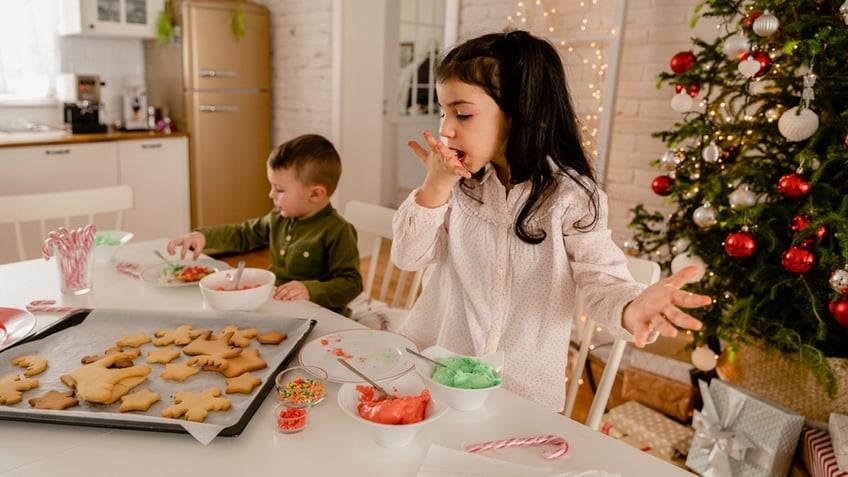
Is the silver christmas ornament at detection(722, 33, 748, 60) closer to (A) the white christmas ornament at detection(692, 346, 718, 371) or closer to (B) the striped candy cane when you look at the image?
(A) the white christmas ornament at detection(692, 346, 718, 371)

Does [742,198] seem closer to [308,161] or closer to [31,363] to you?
[308,161]

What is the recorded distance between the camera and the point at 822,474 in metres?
1.72

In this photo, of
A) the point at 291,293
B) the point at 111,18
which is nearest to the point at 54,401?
the point at 291,293

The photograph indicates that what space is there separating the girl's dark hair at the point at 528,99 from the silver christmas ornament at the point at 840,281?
0.86 meters

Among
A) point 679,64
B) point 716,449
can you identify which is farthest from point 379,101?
point 716,449

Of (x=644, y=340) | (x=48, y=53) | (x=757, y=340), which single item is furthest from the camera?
(x=48, y=53)

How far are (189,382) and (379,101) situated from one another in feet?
11.7

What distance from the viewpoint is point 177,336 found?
115cm

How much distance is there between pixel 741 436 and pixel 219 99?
3.60 meters

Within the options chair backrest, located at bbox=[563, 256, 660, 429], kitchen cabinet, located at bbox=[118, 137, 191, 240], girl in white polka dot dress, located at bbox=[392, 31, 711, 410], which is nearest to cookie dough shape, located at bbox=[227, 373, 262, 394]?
girl in white polka dot dress, located at bbox=[392, 31, 711, 410]

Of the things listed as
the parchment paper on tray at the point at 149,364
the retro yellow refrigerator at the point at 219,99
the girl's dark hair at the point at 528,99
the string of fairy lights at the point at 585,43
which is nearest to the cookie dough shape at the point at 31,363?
the parchment paper on tray at the point at 149,364

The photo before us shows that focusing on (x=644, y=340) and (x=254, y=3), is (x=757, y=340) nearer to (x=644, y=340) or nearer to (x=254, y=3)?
(x=644, y=340)

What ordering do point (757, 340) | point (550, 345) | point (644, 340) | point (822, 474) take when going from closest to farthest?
point (644, 340) < point (550, 345) < point (822, 474) < point (757, 340)

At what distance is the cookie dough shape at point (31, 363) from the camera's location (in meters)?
1.01
